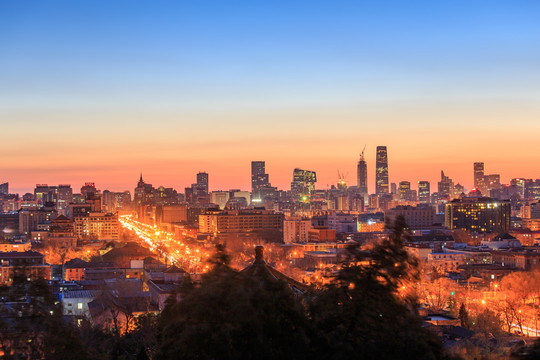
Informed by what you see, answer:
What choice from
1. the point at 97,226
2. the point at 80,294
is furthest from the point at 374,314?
the point at 97,226

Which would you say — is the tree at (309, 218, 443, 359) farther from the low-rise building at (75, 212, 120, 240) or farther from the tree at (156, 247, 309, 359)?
the low-rise building at (75, 212, 120, 240)

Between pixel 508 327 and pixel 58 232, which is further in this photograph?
pixel 58 232

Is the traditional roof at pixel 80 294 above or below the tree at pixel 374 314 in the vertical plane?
below

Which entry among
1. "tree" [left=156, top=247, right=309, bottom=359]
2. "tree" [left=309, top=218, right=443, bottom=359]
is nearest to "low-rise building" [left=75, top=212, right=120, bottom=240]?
"tree" [left=309, top=218, right=443, bottom=359]

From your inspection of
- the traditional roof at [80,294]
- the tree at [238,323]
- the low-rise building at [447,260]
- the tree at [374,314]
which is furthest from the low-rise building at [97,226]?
the tree at [238,323]

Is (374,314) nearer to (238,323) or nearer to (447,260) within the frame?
(238,323)

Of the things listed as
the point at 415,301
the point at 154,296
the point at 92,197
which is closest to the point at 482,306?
the point at 154,296

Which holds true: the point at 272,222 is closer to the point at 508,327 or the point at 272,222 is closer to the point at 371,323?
the point at 508,327

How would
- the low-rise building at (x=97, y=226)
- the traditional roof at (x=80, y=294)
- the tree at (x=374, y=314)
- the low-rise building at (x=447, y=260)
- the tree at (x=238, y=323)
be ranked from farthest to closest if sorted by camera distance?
the low-rise building at (x=97, y=226) < the low-rise building at (x=447, y=260) < the traditional roof at (x=80, y=294) < the tree at (x=374, y=314) < the tree at (x=238, y=323)

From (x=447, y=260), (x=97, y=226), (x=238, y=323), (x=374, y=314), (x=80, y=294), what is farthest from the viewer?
(x=97, y=226)

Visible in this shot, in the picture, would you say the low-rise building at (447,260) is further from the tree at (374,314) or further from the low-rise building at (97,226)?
the low-rise building at (97,226)

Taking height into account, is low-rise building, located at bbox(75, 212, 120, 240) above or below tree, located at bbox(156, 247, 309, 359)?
below
